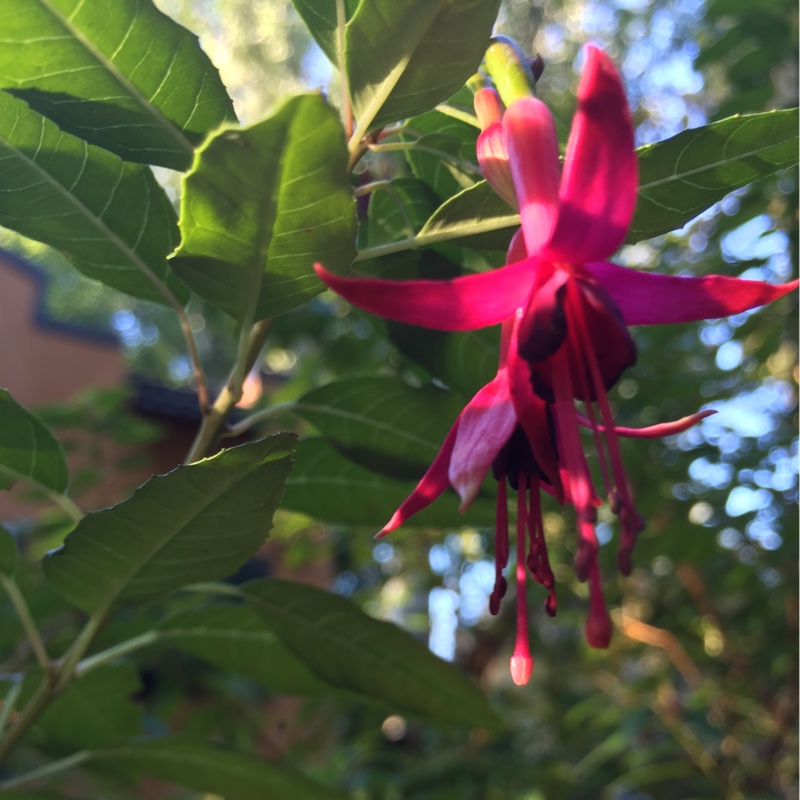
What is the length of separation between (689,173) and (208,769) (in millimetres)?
780

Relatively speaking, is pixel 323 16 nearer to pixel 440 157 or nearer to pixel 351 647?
pixel 440 157

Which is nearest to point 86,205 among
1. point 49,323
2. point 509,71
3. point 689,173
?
point 509,71

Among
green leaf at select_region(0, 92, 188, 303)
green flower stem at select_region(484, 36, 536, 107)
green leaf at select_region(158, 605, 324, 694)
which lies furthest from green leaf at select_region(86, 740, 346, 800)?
green flower stem at select_region(484, 36, 536, 107)

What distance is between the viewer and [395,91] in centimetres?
54

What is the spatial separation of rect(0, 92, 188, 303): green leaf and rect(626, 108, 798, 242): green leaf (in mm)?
414

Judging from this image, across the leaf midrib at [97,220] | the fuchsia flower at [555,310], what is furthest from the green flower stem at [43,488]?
the fuchsia flower at [555,310]

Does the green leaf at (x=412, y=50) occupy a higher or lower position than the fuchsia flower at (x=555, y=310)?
higher

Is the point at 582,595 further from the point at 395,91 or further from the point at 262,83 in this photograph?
the point at 262,83

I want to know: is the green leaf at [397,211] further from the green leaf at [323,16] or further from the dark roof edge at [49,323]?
the dark roof edge at [49,323]

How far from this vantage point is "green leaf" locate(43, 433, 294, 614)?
1.73 feet

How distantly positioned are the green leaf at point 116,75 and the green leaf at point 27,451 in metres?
0.24

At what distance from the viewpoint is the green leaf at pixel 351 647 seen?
0.80 m

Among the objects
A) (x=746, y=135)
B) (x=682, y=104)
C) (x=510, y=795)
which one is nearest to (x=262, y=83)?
(x=682, y=104)

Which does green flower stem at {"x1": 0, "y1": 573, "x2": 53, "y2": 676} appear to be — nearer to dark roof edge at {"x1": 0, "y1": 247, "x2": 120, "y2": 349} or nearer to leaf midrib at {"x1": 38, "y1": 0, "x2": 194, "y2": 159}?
leaf midrib at {"x1": 38, "y1": 0, "x2": 194, "y2": 159}
